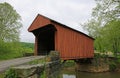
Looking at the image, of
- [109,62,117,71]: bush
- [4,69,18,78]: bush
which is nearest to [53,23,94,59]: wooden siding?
[109,62,117,71]: bush

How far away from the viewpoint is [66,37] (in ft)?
61.8

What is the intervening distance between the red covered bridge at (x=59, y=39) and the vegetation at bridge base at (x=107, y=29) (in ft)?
10.3

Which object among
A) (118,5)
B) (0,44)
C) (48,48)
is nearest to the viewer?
(118,5)

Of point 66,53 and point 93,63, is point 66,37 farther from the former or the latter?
point 93,63

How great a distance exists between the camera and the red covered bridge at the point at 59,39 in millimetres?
17609

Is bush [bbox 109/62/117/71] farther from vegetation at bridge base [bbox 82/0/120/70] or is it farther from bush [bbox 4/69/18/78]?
bush [bbox 4/69/18/78]

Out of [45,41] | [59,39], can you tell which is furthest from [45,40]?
[59,39]

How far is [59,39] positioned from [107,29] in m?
14.3

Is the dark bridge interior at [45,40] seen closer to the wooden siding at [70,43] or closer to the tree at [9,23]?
the wooden siding at [70,43]

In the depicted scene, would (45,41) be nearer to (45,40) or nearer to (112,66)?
(45,40)

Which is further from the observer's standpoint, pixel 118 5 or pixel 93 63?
pixel 93 63

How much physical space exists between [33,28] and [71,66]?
18.8 meters

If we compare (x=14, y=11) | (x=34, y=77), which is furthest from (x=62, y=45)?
(x=14, y=11)

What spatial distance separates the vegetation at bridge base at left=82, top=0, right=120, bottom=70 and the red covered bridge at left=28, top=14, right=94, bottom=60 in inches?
123
